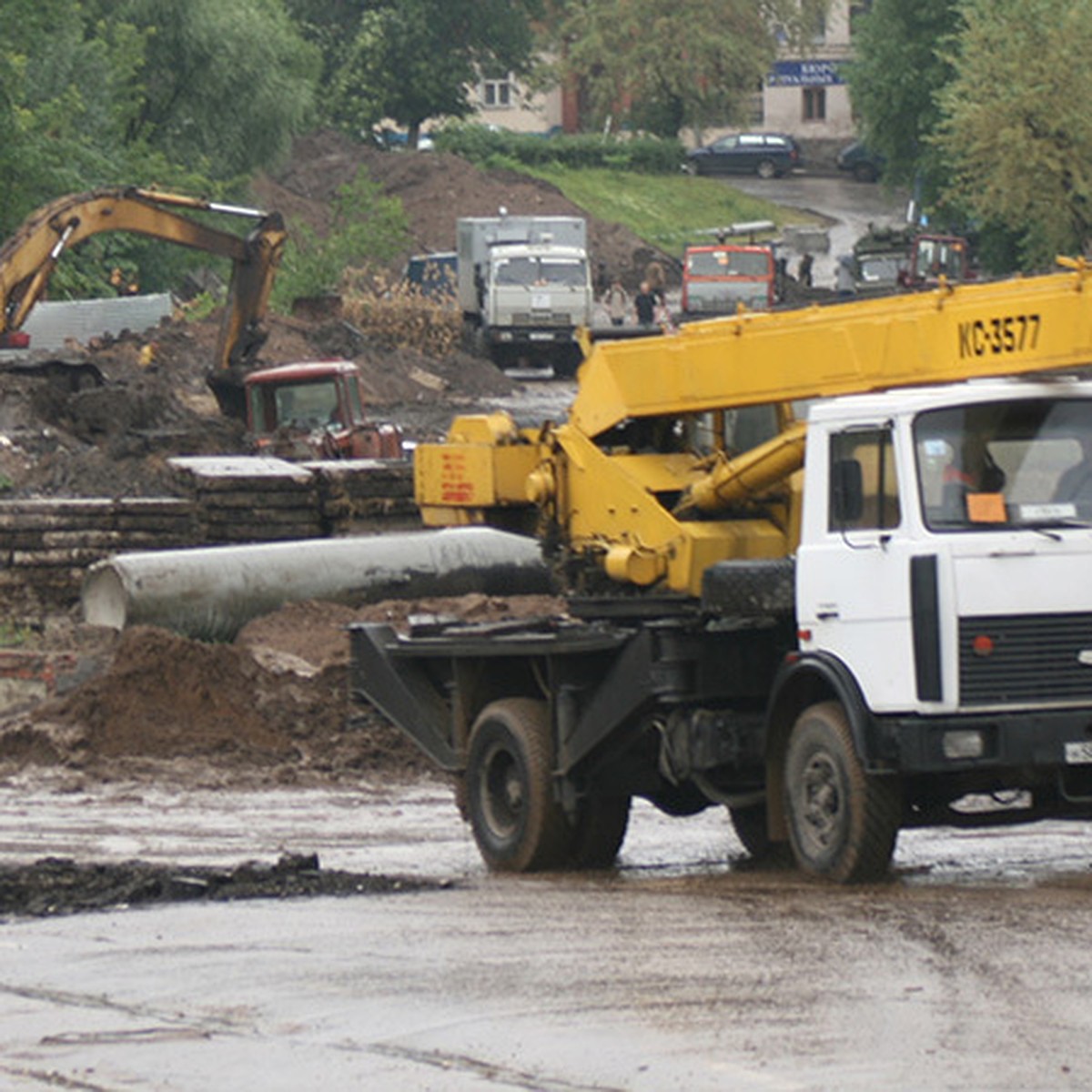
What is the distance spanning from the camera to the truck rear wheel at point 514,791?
578 inches

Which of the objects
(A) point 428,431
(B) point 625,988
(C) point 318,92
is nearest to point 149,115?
(A) point 428,431

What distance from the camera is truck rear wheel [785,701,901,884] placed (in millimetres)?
12383

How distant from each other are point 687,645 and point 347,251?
55.4m

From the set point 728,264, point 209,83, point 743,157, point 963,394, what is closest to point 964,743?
point 963,394

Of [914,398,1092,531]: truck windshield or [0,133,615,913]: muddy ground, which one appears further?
[0,133,615,913]: muddy ground

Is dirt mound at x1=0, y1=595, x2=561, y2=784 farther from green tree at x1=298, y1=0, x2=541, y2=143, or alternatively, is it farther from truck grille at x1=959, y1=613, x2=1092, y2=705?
green tree at x1=298, y1=0, x2=541, y2=143

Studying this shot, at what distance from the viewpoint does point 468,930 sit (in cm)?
1159

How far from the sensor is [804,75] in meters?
117

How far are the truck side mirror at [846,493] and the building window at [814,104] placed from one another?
105974 mm

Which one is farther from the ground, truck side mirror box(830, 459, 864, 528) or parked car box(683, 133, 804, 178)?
parked car box(683, 133, 804, 178)

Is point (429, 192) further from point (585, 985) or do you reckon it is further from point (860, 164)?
point (585, 985)

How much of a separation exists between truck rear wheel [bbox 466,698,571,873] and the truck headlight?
10.2ft

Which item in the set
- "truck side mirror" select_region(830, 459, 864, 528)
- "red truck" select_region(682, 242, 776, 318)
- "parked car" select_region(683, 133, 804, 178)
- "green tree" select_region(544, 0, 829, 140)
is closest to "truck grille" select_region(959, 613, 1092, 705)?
"truck side mirror" select_region(830, 459, 864, 528)

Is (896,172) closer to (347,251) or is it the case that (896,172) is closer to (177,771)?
(347,251)
